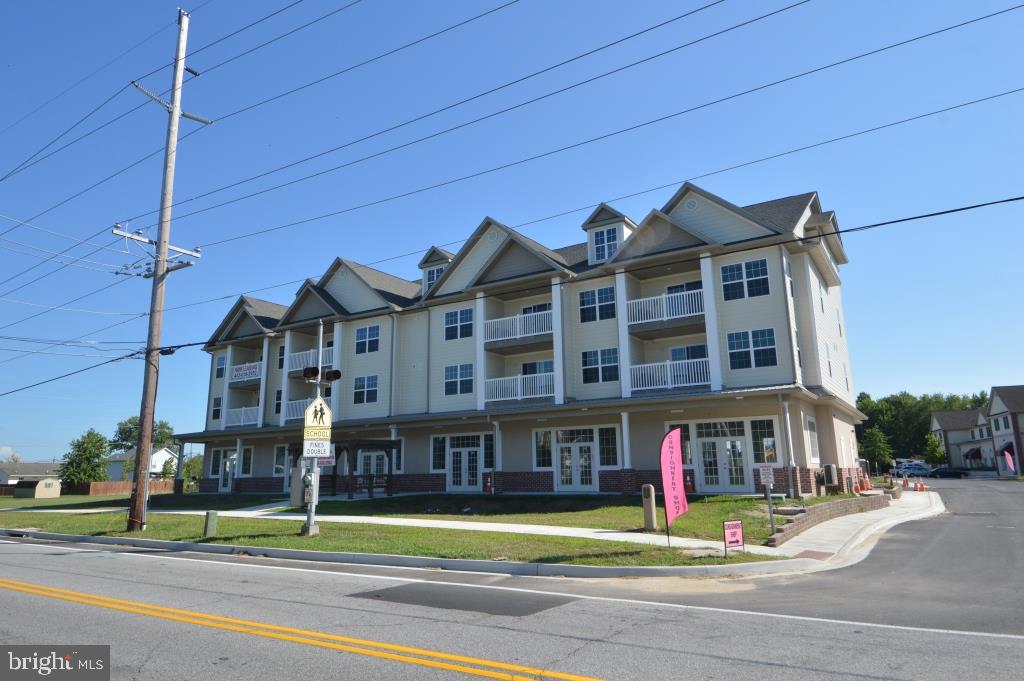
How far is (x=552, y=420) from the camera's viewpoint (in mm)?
26891

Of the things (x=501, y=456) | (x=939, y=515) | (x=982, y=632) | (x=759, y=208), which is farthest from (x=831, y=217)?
(x=982, y=632)

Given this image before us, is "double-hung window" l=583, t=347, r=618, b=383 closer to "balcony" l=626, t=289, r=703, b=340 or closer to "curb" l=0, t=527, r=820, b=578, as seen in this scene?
"balcony" l=626, t=289, r=703, b=340

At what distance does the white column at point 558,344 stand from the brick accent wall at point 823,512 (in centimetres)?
1027

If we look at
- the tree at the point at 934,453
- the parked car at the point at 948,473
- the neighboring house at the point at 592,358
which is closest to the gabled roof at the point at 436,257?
the neighboring house at the point at 592,358

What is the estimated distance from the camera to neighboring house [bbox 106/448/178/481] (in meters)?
82.6

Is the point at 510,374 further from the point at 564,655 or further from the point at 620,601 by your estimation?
the point at 564,655

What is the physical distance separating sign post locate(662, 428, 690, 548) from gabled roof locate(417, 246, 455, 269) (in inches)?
782

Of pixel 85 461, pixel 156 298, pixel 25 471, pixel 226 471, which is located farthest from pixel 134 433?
pixel 156 298

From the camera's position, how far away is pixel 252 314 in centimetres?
3684

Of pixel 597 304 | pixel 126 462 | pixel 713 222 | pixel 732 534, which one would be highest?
pixel 713 222

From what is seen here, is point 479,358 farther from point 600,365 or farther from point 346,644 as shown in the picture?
point 346,644

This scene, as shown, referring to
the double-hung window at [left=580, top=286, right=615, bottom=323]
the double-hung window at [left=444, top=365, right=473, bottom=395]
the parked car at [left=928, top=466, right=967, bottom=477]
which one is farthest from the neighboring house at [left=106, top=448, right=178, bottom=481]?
the parked car at [left=928, top=466, right=967, bottom=477]

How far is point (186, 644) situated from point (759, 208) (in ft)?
85.6

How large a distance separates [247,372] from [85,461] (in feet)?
97.8
